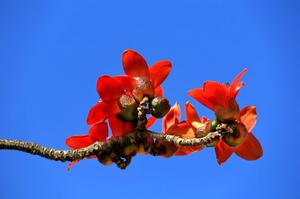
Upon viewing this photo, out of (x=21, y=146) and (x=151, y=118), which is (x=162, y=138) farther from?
(x=21, y=146)

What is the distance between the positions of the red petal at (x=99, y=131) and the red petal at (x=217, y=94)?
16.7 inches

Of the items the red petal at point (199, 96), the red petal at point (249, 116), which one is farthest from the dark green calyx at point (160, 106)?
the red petal at point (249, 116)

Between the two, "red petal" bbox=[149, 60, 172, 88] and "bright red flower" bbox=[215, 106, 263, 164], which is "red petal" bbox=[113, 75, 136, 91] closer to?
"red petal" bbox=[149, 60, 172, 88]

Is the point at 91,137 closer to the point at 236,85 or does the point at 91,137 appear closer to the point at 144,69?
the point at 144,69

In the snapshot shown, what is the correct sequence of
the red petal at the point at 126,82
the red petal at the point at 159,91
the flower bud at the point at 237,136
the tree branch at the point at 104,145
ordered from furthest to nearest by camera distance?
the red petal at the point at 159,91 → the red petal at the point at 126,82 → the flower bud at the point at 237,136 → the tree branch at the point at 104,145

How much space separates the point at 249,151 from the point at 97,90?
673 mm

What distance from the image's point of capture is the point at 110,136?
235 centimetres

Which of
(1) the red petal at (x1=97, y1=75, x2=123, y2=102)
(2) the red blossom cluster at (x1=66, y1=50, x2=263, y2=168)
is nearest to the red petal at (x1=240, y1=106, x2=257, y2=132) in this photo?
(2) the red blossom cluster at (x1=66, y1=50, x2=263, y2=168)

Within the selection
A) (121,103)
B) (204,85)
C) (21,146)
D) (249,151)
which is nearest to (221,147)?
(249,151)

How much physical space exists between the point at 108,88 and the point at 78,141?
0.26 metres

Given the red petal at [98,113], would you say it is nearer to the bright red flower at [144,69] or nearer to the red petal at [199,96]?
the bright red flower at [144,69]

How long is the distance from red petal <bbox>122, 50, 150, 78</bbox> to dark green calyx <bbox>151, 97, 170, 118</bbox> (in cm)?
14

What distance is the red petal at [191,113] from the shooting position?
2545mm

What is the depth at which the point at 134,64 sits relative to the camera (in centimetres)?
245
